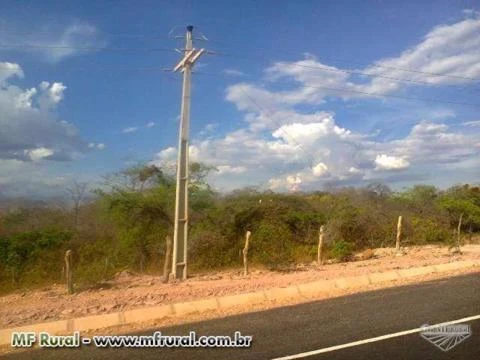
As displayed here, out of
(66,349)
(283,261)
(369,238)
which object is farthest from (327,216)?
(66,349)

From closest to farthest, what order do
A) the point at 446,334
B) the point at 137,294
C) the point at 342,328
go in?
the point at 446,334
the point at 342,328
the point at 137,294

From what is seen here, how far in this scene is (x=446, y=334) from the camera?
7.26m

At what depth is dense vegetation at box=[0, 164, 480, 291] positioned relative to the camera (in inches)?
786

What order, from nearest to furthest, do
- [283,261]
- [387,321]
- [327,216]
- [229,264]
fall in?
1. [387,321]
2. [283,261]
3. [229,264]
4. [327,216]

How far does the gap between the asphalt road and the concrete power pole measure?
19.5ft

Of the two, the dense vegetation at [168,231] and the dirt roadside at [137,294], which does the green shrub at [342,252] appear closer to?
the dense vegetation at [168,231]

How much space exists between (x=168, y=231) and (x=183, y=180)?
817cm

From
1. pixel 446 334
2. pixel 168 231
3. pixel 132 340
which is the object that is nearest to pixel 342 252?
pixel 168 231

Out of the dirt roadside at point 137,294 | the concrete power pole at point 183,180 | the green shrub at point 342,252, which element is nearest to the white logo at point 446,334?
the dirt roadside at point 137,294

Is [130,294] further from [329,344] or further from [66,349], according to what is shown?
[329,344]

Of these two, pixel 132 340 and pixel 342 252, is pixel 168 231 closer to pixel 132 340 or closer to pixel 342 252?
pixel 342 252

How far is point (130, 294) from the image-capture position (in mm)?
12094

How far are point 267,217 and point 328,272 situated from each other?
1075 cm

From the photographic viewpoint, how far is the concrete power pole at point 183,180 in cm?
1517
